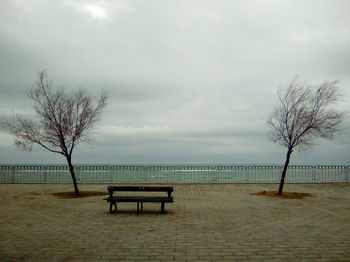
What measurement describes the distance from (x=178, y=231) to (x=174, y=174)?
12.0 metres

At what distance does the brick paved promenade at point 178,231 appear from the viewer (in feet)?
17.4

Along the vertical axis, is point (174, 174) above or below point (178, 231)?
above

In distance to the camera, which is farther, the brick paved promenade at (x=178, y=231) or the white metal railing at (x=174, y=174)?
the white metal railing at (x=174, y=174)

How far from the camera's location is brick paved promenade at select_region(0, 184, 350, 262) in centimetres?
532

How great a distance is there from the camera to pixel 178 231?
6.96m

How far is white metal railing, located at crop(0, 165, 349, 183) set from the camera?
18.1 meters

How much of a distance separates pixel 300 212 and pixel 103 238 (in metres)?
6.61

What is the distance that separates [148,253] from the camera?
17.6 ft

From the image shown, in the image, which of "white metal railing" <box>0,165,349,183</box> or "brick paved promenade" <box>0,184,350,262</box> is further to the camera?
"white metal railing" <box>0,165,349,183</box>

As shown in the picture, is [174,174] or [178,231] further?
[174,174]

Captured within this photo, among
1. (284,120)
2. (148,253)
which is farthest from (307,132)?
(148,253)

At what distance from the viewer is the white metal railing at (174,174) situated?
18094 mm

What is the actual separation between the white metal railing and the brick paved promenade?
6.69 meters

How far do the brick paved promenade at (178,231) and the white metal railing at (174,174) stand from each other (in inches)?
263
